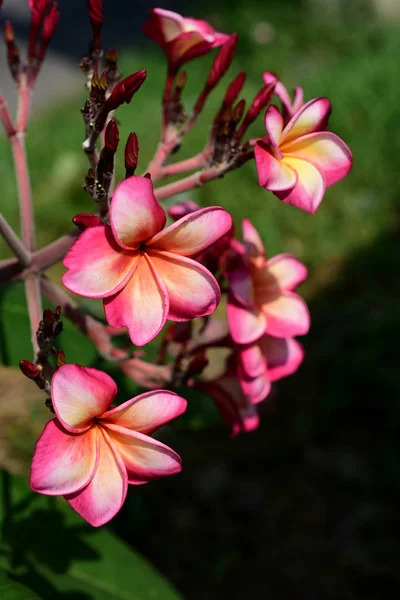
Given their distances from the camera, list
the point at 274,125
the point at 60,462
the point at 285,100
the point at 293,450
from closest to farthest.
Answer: the point at 60,462
the point at 274,125
the point at 285,100
the point at 293,450

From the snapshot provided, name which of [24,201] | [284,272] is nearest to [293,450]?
[284,272]

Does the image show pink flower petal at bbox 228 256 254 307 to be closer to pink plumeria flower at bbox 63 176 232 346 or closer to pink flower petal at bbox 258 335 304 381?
pink flower petal at bbox 258 335 304 381

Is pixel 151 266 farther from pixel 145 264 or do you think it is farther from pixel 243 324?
pixel 243 324

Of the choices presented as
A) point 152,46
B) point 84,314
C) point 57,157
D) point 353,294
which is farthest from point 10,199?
point 152,46

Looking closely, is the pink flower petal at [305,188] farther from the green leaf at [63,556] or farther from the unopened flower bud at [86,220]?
the green leaf at [63,556]

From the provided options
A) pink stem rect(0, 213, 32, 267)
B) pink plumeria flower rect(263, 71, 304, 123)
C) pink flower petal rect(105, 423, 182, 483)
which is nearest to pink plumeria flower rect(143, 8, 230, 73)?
pink plumeria flower rect(263, 71, 304, 123)

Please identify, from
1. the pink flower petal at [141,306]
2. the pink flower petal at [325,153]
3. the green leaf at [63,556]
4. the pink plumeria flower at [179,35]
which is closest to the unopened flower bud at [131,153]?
the pink flower petal at [141,306]

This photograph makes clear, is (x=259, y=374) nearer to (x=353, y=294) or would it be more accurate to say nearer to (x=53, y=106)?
(x=353, y=294)

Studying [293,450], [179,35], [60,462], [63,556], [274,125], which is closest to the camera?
[60,462]
